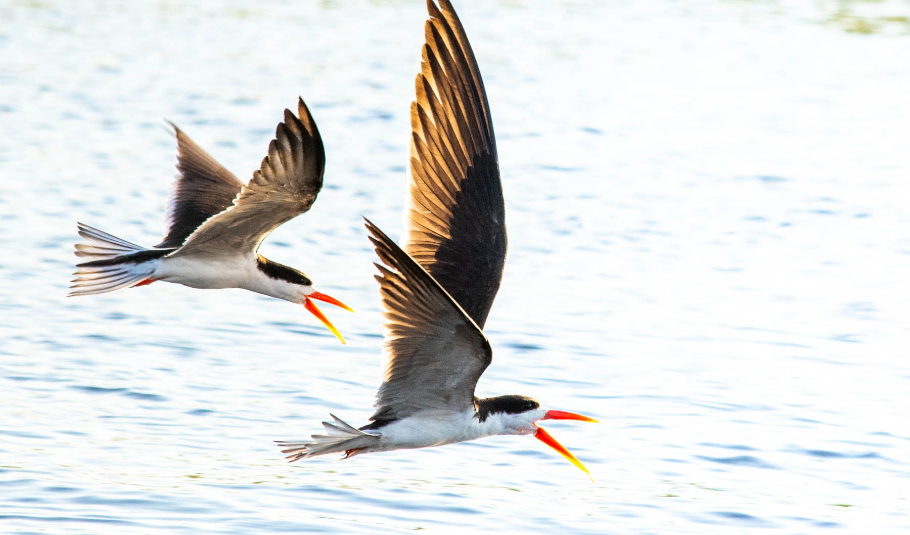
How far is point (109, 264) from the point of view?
256 inches

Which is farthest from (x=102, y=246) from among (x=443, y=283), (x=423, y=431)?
(x=423, y=431)

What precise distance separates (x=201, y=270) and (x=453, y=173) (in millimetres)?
1301

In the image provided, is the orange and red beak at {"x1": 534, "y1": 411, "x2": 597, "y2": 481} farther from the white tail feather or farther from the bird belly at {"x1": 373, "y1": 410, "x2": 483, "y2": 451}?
the white tail feather

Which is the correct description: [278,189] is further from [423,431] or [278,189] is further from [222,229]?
[423,431]

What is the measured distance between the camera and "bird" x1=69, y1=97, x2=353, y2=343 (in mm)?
5547

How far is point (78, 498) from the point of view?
5.99 meters

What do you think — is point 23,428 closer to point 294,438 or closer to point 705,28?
point 294,438

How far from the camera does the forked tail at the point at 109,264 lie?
6.46 meters

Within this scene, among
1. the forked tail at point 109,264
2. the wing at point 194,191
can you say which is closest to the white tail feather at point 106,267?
the forked tail at point 109,264

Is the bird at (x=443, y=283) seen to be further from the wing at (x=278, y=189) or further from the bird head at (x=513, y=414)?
the wing at (x=278, y=189)

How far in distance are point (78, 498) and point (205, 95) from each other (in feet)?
33.7

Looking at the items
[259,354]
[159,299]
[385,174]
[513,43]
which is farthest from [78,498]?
[513,43]

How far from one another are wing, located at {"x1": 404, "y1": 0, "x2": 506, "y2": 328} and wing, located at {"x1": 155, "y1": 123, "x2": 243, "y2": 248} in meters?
1.12

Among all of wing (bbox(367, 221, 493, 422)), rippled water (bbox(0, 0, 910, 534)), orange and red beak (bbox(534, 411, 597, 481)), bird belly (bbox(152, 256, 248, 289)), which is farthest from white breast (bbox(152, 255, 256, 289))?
orange and red beak (bbox(534, 411, 597, 481))
